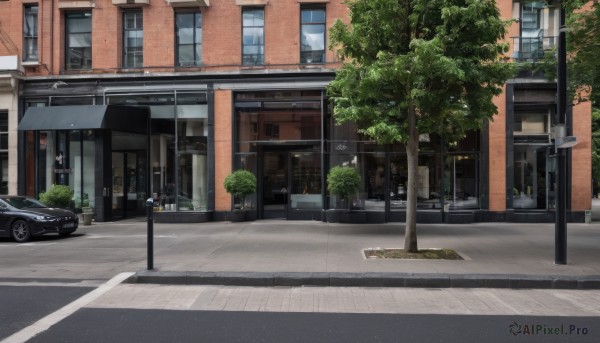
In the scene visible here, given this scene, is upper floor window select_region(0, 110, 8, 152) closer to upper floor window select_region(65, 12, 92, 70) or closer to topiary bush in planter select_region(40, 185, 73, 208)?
upper floor window select_region(65, 12, 92, 70)

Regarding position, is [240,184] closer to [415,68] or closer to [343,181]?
[343,181]

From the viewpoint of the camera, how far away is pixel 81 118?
56.6 ft

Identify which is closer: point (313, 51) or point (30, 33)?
point (313, 51)

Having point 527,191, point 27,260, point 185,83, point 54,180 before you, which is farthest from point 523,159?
point 54,180

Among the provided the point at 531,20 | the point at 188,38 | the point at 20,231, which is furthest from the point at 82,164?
the point at 531,20

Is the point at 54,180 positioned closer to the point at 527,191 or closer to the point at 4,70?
the point at 4,70

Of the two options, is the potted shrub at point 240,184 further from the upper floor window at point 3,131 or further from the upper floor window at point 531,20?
the upper floor window at point 531,20

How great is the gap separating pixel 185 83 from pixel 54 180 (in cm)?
640

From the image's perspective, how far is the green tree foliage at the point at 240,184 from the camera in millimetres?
16469

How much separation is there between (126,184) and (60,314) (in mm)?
13725

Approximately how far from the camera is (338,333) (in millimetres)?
5773

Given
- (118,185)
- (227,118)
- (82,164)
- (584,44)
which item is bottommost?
(118,185)

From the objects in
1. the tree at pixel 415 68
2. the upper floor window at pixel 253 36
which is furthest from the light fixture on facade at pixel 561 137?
the upper floor window at pixel 253 36

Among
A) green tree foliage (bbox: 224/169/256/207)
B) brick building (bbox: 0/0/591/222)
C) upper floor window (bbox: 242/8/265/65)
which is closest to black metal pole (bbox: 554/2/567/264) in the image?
brick building (bbox: 0/0/591/222)
